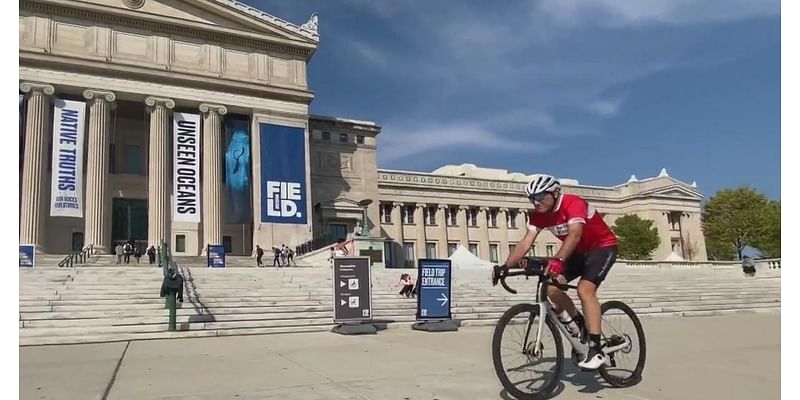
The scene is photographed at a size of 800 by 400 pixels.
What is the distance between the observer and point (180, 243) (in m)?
39.2

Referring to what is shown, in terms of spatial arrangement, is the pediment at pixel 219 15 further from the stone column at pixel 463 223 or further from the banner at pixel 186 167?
the stone column at pixel 463 223

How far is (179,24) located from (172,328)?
30973mm

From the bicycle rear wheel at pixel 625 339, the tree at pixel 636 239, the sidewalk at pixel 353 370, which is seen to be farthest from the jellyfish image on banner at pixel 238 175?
the tree at pixel 636 239

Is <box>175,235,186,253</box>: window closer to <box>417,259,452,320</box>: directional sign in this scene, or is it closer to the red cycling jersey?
<box>417,259,452,320</box>: directional sign

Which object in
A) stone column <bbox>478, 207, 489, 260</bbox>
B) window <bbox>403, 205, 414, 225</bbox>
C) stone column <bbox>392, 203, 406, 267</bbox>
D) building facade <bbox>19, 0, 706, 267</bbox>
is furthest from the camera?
stone column <bbox>478, 207, 489, 260</bbox>

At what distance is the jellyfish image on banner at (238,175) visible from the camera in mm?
38875

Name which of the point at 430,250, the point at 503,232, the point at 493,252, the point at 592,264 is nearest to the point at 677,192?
the point at 503,232

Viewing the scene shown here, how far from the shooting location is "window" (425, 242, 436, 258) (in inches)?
2173

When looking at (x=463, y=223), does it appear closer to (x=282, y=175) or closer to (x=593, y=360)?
(x=282, y=175)

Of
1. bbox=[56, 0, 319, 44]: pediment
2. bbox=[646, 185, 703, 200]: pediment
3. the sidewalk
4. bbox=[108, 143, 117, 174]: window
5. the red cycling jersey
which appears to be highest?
bbox=[56, 0, 319, 44]: pediment

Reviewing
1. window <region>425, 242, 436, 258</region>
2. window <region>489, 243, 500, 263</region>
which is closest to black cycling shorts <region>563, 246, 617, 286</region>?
window <region>425, 242, 436, 258</region>

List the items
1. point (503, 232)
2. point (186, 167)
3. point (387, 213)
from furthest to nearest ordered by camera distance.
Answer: point (503, 232) < point (387, 213) < point (186, 167)

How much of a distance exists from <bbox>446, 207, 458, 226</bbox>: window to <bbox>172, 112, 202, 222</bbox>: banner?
26.8 metres

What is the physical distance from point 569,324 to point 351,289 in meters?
9.25
